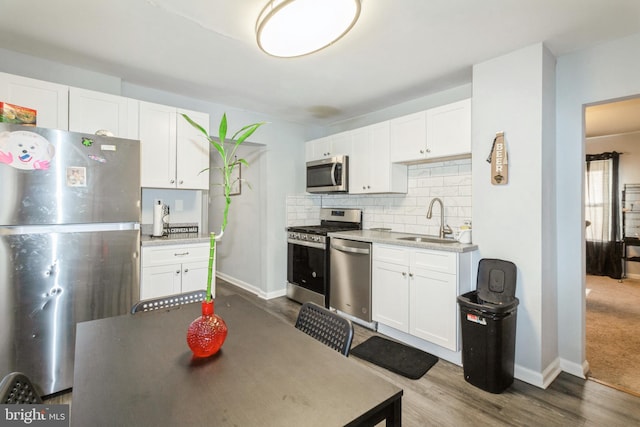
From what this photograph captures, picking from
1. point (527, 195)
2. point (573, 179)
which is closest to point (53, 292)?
point (527, 195)

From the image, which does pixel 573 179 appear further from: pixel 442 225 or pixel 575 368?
pixel 575 368

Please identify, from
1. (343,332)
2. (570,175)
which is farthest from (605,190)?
(343,332)

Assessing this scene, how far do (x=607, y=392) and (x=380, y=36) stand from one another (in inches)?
115

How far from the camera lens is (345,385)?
→ 914mm

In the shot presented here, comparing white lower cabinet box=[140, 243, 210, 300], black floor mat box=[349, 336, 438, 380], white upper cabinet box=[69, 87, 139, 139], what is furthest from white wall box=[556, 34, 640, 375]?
white upper cabinet box=[69, 87, 139, 139]

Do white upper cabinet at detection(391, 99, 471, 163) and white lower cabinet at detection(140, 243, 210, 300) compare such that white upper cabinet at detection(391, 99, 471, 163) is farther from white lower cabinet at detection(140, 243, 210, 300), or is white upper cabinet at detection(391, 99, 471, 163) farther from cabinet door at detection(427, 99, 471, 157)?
white lower cabinet at detection(140, 243, 210, 300)

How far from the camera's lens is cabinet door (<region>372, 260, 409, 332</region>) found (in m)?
2.87

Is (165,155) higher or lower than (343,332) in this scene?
higher

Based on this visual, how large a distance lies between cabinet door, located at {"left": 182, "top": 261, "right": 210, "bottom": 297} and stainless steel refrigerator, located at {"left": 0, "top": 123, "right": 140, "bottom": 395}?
444 mm

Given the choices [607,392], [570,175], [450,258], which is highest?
[570,175]

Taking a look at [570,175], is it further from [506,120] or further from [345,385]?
[345,385]

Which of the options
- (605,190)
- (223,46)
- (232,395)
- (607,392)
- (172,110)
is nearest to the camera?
(232,395)

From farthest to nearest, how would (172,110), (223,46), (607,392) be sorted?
(172,110), (223,46), (607,392)

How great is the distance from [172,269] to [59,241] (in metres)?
Answer: 0.83
